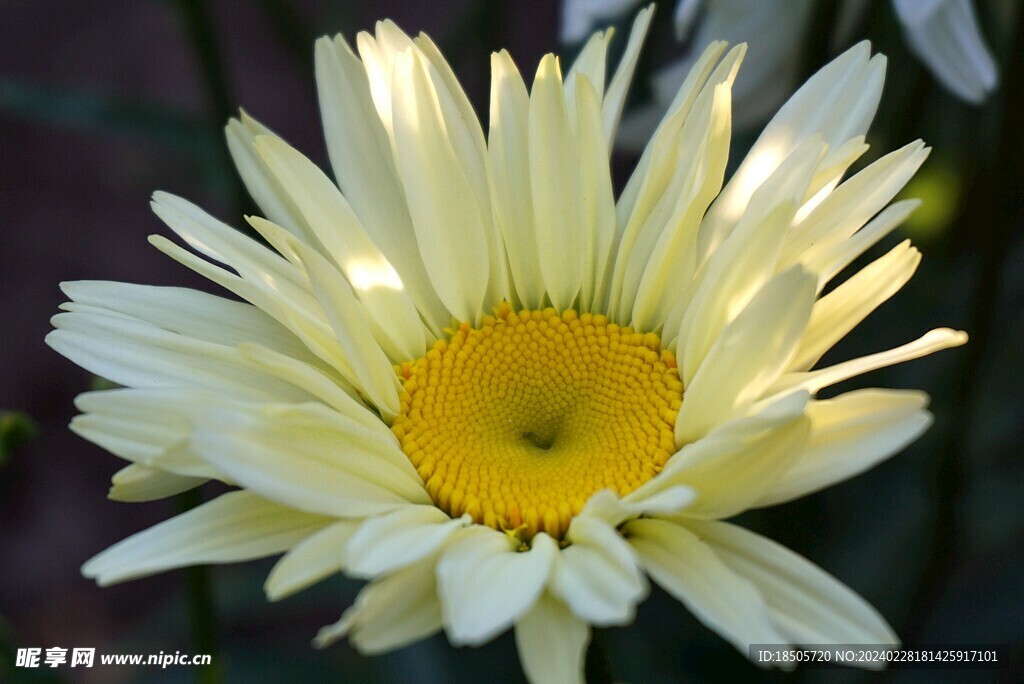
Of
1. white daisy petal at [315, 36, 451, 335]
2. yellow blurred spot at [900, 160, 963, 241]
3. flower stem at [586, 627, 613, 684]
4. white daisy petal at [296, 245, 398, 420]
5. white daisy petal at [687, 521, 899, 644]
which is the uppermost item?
white daisy petal at [315, 36, 451, 335]

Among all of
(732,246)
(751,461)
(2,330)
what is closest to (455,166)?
(732,246)

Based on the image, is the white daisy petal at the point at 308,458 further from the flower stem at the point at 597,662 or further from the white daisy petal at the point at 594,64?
the white daisy petal at the point at 594,64

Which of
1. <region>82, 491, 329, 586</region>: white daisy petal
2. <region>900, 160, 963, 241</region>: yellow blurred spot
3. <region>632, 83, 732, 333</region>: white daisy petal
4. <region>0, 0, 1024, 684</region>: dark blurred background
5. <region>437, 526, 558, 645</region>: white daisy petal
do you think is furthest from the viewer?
<region>900, 160, 963, 241</region>: yellow blurred spot

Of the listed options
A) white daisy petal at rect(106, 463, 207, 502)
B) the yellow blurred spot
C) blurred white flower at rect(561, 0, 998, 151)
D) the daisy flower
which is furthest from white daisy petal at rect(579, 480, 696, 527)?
the yellow blurred spot

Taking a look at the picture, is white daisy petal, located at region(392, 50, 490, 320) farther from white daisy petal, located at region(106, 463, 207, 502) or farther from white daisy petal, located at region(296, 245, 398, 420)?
white daisy petal, located at region(106, 463, 207, 502)

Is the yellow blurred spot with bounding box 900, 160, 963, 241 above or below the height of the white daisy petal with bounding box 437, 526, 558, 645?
above

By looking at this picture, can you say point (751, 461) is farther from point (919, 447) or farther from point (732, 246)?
point (919, 447)

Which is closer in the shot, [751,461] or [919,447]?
[751,461]
